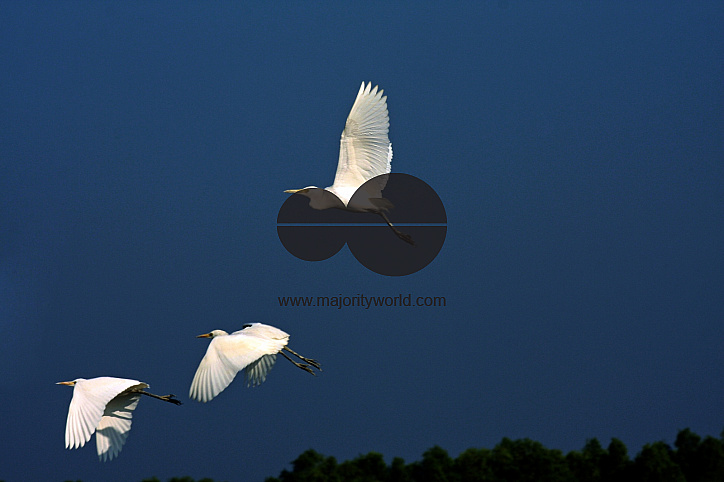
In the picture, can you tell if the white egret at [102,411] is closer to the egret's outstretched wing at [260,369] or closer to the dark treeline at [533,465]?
the egret's outstretched wing at [260,369]

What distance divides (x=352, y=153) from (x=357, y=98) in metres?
0.81

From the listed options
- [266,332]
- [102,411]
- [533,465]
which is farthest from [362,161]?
[533,465]

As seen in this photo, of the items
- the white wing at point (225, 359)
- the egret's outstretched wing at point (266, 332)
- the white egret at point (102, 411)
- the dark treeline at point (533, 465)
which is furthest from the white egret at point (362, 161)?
the dark treeline at point (533, 465)

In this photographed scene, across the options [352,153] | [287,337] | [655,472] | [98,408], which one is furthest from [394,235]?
[655,472]

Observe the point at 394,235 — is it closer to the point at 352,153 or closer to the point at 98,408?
the point at 352,153

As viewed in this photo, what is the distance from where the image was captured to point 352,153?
11.8 meters

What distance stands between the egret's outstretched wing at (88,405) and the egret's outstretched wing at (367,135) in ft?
14.9

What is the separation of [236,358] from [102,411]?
1750mm

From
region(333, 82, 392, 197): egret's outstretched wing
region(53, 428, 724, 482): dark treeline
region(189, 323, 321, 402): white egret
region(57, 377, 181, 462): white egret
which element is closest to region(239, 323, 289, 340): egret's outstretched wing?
region(189, 323, 321, 402): white egret

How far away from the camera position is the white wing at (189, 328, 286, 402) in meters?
9.77

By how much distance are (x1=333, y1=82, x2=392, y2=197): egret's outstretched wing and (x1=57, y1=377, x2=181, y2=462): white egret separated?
4520 millimetres

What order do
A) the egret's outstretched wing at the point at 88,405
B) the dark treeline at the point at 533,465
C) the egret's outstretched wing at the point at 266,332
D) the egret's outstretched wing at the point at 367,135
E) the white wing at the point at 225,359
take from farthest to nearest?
the dark treeline at the point at 533,465 → the egret's outstretched wing at the point at 367,135 → the egret's outstretched wing at the point at 266,332 → the white wing at the point at 225,359 → the egret's outstretched wing at the point at 88,405

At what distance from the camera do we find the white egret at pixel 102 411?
377 inches

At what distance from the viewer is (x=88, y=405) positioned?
9898 mm
